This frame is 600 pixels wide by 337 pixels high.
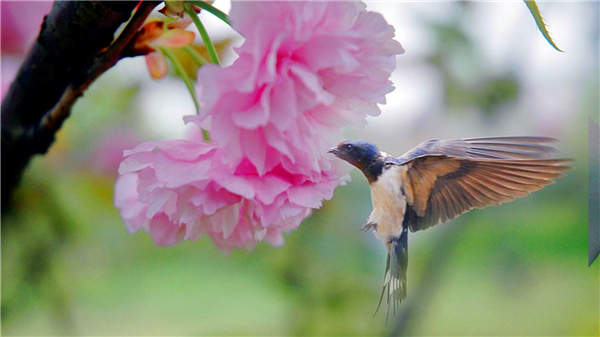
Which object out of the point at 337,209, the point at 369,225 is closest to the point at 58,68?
the point at 369,225

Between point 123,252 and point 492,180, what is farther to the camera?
point 123,252

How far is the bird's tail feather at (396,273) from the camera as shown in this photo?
0.17 meters

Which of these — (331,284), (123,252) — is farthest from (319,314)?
(123,252)

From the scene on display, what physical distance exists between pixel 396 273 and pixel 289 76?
8 cm

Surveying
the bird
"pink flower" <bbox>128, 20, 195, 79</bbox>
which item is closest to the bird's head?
the bird

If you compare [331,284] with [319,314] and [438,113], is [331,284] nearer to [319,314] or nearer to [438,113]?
[319,314]

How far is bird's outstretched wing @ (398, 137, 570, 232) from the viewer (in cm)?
15

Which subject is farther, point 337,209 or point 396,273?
point 337,209

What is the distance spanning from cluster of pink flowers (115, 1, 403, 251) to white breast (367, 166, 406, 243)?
14mm

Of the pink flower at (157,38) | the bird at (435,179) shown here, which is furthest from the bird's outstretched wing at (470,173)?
the pink flower at (157,38)

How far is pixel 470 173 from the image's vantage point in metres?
0.16

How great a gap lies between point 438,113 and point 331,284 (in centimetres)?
23

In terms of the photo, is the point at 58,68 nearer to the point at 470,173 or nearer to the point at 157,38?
the point at 157,38

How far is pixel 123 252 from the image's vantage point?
82 cm
